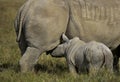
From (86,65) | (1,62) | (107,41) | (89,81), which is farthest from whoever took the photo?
(1,62)

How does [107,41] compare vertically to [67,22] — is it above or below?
below

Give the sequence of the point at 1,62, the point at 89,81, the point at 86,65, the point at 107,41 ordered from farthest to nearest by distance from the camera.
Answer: the point at 1,62 < the point at 107,41 < the point at 86,65 < the point at 89,81

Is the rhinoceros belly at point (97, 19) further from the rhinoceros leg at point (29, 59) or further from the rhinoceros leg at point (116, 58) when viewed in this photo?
the rhinoceros leg at point (29, 59)

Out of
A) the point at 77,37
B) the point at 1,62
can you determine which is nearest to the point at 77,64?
the point at 77,37

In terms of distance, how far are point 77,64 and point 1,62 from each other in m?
2.90

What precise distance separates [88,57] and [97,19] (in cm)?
158

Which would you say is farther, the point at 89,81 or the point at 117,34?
the point at 117,34

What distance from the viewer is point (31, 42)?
27.2ft

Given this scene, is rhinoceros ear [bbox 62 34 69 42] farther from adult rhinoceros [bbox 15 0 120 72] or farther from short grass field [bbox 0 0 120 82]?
short grass field [bbox 0 0 120 82]

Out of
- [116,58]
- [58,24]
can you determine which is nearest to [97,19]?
[58,24]

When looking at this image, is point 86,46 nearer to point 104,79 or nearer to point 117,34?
point 104,79

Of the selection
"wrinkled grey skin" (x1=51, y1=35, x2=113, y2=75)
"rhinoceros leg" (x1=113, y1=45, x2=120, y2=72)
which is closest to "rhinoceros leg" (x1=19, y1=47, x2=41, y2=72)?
"wrinkled grey skin" (x1=51, y1=35, x2=113, y2=75)

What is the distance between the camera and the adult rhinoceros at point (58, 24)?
827 cm

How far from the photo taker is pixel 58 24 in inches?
328
